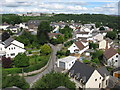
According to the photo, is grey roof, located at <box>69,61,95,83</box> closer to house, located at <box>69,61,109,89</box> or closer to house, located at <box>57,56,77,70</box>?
house, located at <box>69,61,109,89</box>

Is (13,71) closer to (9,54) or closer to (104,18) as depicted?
(9,54)

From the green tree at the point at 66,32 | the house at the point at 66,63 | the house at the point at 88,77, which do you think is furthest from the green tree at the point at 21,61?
the green tree at the point at 66,32

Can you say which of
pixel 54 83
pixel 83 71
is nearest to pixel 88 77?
pixel 83 71

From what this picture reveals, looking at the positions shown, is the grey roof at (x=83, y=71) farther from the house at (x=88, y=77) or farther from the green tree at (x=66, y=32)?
the green tree at (x=66, y=32)

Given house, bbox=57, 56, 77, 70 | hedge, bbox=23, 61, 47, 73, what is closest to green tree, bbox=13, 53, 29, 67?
hedge, bbox=23, 61, 47, 73

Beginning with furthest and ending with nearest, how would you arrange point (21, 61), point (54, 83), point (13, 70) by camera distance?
point (21, 61)
point (13, 70)
point (54, 83)

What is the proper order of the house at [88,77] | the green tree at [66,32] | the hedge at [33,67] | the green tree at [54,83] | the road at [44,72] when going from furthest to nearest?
the green tree at [66,32] → the hedge at [33,67] → the road at [44,72] → the house at [88,77] → the green tree at [54,83]

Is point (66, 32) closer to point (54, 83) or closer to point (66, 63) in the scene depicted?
point (66, 63)

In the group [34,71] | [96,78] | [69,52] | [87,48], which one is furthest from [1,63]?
[87,48]
